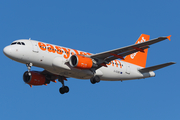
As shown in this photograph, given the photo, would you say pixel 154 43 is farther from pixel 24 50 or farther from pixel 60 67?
pixel 24 50

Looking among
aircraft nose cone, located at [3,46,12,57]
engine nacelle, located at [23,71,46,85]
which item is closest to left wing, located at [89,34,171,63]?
engine nacelle, located at [23,71,46,85]

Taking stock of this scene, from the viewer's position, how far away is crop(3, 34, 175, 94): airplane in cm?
3975

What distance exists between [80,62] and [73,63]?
36.5 inches

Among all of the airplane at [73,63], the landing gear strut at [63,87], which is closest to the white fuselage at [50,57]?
the airplane at [73,63]

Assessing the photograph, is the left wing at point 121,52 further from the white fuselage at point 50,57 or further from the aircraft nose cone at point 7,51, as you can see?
the aircraft nose cone at point 7,51

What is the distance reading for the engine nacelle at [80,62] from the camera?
40.9 m

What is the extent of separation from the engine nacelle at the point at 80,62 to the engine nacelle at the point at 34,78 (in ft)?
22.6

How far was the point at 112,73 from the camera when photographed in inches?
1807

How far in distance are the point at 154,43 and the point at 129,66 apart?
10.4 m

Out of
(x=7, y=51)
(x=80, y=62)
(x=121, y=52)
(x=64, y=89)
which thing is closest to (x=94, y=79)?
(x=80, y=62)

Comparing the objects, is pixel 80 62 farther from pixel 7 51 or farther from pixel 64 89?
pixel 7 51

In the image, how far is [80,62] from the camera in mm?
41031

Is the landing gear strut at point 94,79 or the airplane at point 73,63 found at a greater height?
the airplane at point 73,63

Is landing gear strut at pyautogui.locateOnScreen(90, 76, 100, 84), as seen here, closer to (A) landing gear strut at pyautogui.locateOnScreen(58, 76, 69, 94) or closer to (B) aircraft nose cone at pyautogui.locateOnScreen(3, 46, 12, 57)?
(A) landing gear strut at pyautogui.locateOnScreen(58, 76, 69, 94)
